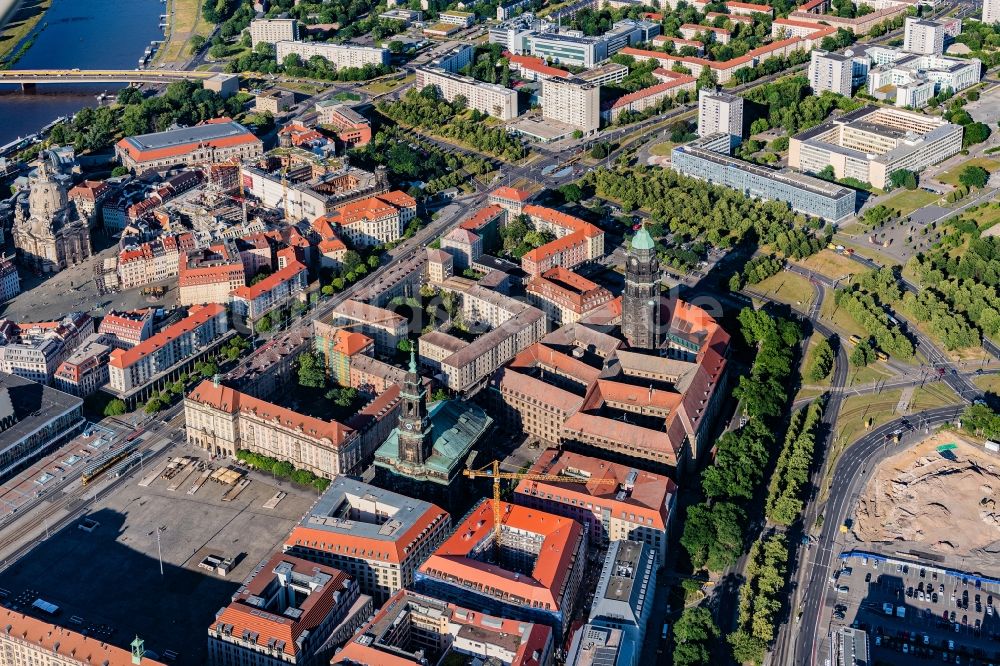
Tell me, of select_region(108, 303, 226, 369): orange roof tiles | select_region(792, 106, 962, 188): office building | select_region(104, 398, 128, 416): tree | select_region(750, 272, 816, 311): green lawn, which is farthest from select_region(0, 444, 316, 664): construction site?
select_region(792, 106, 962, 188): office building

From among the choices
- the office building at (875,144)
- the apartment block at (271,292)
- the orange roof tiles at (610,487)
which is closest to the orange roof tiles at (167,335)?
the apartment block at (271,292)

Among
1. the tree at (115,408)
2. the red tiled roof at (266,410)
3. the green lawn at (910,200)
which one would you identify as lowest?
the tree at (115,408)

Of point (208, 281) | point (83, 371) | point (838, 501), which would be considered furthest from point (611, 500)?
point (208, 281)

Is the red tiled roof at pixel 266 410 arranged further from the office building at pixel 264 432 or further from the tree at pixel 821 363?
the tree at pixel 821 363

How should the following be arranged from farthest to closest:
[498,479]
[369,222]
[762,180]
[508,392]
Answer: [762,180] < [369,222] < [508,392] < [498,479]

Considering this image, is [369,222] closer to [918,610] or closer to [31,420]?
[31,420]
